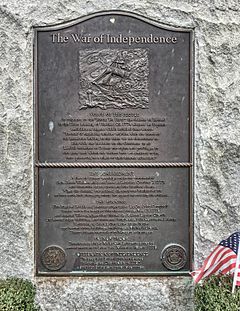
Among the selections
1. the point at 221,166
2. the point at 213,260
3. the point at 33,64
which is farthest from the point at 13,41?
the point at 213,260

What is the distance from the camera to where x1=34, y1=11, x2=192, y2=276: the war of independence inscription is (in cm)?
494

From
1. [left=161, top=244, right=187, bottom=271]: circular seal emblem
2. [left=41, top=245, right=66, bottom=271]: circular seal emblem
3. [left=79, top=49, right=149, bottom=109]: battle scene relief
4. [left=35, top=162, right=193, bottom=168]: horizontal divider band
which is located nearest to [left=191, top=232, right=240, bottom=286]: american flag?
[left=161, top=244, right=187, bottom=271]: circular seal emblem

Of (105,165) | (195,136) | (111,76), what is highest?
(111,76)

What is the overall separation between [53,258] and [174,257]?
38.8 inches

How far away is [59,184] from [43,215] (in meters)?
0.28

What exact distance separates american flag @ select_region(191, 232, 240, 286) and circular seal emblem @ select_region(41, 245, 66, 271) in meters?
1.08

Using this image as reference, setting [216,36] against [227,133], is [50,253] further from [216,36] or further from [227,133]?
[216,36]

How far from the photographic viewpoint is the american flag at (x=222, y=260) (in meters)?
4.39

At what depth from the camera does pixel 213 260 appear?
458 cm

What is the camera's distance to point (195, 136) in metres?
4.93

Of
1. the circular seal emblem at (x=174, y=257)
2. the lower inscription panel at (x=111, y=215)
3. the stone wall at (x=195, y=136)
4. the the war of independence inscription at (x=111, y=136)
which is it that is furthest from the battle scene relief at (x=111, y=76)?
the circular seal emblem at (x=174, y=257)

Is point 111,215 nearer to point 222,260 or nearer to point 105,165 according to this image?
point 105,165

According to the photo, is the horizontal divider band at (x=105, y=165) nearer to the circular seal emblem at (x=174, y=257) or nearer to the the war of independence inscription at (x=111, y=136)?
the the war of independence inscription at (x=111, y=136)

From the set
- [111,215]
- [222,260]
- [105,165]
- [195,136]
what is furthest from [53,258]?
[195,136]
